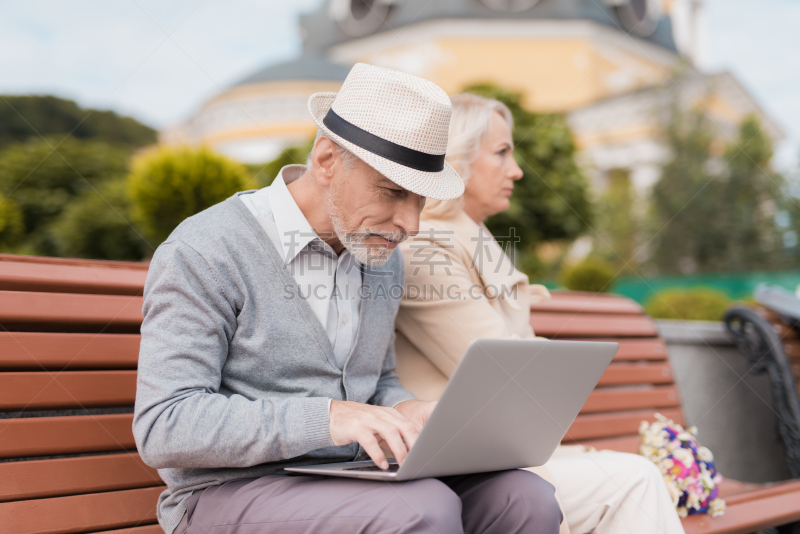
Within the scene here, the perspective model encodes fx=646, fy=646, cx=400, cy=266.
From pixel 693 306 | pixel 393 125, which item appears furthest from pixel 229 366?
pixel 693 306

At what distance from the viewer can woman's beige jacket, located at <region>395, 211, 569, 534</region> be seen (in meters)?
2.19

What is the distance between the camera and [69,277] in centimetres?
187

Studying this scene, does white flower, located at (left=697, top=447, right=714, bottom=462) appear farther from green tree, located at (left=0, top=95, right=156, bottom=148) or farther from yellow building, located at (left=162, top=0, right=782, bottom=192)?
green tree, located at (left=0, top=95, right=156, bottom=148)

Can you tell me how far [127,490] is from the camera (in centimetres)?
181

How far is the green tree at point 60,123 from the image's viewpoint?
25047 millimetres

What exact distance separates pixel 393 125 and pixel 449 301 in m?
Result: 0.73

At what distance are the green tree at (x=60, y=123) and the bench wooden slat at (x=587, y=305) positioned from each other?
78.6ft

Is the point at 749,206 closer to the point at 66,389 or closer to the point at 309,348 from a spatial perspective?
the point at 309,348

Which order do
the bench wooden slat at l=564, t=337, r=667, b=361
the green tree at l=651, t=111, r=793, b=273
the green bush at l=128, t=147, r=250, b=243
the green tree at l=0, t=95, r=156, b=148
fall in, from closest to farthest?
1. the bench wooden slat at l=564, t=337, r=667, b=361
2. the green bush at l=128, t=147, r=250, b=243
3. the green tree at l=651, t=111, r=793, b=273
4. the green tree at l=0, t=95, r=156, b=148

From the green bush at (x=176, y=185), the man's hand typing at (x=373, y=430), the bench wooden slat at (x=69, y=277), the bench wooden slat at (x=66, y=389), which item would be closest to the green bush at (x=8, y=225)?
the green bush at (x=176, y=185)

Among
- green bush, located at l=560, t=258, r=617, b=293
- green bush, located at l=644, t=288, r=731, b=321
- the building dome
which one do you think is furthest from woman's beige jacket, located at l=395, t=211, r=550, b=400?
the building dome

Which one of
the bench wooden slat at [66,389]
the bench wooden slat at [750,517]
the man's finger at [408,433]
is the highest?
the man's finger at [408,433]

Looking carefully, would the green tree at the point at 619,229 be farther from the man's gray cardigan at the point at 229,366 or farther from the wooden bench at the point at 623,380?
the man's gray cardigan at the point at 229,366

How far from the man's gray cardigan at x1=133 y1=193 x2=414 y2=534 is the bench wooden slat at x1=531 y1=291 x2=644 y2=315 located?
1462 millimetres
